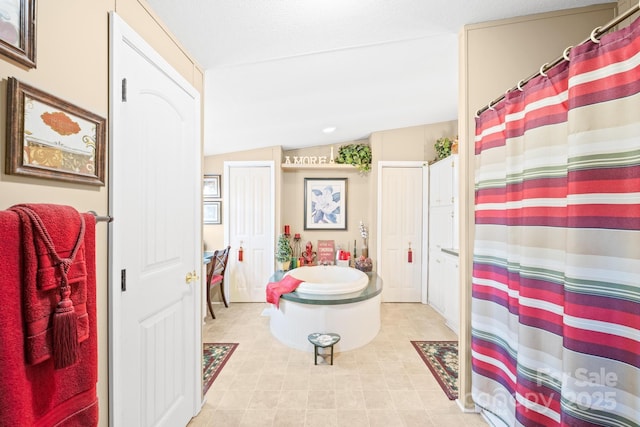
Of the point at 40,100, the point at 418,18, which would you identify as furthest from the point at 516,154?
the point at 40,100

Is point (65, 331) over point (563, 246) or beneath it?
beneath

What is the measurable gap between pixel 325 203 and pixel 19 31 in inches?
147

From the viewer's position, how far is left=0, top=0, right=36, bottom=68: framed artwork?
0.71 meters

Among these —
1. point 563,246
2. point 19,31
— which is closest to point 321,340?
point 563,246

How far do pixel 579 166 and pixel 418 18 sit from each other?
4.09 feet

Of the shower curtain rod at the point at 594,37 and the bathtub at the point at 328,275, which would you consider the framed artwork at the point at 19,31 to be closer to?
the shower curtain rod at the point at 594,37

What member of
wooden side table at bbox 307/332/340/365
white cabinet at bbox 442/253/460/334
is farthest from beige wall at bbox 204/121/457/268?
wooden side table at bbox 307/332/340/365

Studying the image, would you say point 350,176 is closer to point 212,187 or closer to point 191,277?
point 212,187

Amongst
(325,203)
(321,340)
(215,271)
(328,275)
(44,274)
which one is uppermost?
(325,203)

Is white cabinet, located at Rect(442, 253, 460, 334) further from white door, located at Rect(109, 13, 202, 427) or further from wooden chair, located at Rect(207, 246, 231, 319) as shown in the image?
wooden chair, located at Rect(207, 246, 231, 319)

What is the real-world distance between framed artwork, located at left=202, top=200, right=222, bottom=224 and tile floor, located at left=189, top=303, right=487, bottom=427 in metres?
1.71

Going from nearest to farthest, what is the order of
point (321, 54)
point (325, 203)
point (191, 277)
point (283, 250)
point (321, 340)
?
point (191, 277) < point (321, 54) < point (321, 340) < point (283, 250) < point (325, 203)

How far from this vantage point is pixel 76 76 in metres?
0.95

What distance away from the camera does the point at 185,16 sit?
1.41 metres
